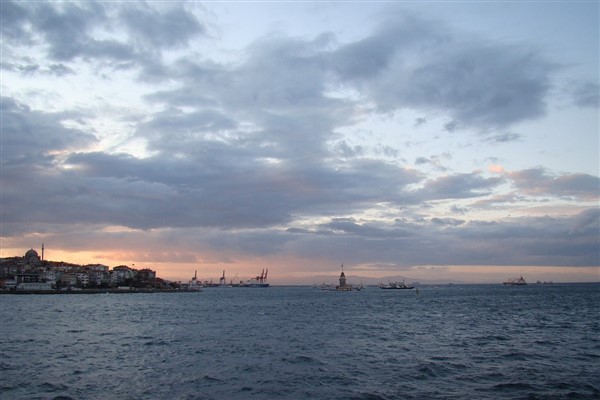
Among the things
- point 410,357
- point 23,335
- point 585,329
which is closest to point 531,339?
point 585,329

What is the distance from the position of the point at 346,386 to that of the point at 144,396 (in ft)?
39.9

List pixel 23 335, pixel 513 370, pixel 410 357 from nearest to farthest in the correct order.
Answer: pixel 513 370 → pixel 410 357 → pixel 23 335

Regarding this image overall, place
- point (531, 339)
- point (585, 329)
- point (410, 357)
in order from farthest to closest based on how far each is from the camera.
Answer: point (585, 329) → point (531, 339) → point (410, 357)

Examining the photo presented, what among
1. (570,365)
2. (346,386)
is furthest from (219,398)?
(570,365)

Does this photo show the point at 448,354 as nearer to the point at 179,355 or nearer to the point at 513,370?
the point at 513,370

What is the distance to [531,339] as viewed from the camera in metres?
48.4

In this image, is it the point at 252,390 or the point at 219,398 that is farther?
the point at 252,390

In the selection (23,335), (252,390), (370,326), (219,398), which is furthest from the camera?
(370,326)

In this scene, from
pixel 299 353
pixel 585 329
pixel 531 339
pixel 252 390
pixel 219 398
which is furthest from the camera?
pixel 585 329

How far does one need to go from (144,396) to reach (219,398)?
4.38m

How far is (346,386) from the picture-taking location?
28875mm

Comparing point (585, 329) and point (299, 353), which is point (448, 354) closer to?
point (299, 353)

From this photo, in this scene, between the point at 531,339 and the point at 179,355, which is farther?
the point at 531,339

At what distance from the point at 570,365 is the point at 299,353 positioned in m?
21.4
